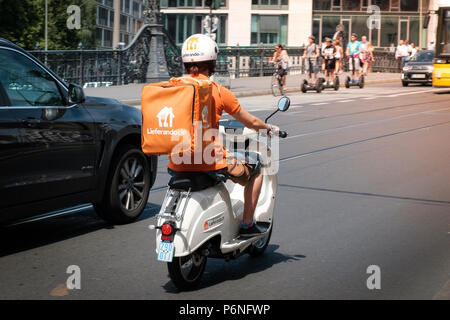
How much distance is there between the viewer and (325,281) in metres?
5.36

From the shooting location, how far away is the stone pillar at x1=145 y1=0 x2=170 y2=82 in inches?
1077

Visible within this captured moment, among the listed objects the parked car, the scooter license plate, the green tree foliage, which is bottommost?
the scooter license plate

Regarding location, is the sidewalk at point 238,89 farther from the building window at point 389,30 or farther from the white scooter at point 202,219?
the building window at point 389,30

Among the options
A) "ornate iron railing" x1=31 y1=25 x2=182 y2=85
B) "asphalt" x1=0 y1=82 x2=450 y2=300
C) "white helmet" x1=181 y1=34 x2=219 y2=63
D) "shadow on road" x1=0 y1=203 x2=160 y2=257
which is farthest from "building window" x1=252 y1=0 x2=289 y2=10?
"white helmet" x1=181 y1=34 x2=219 y2=63

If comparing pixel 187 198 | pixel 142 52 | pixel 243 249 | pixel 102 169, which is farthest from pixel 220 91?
pixel 142 52

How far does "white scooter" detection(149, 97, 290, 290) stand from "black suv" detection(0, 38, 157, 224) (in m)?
1.51

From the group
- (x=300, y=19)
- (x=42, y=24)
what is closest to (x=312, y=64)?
(x=300, y=19)

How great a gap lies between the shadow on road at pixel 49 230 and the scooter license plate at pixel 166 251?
1849 millimetres

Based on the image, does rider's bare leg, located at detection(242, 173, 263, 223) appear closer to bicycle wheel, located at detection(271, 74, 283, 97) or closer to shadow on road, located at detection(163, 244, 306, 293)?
shadow on road, located at detection(163, 244, 306, 293)

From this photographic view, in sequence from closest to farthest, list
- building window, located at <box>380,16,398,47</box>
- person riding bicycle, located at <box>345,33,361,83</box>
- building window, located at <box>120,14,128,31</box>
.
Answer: person riding bicycle, located at <box>345,33,361,83</box> → building window, located at <box>380,16,398,47</box> → building window, located at <box>120,14,128,31</box>

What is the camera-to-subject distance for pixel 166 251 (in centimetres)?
480

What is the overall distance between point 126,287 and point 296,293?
A: 44.1 inches

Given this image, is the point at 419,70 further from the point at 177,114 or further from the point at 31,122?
the point at 177,114
